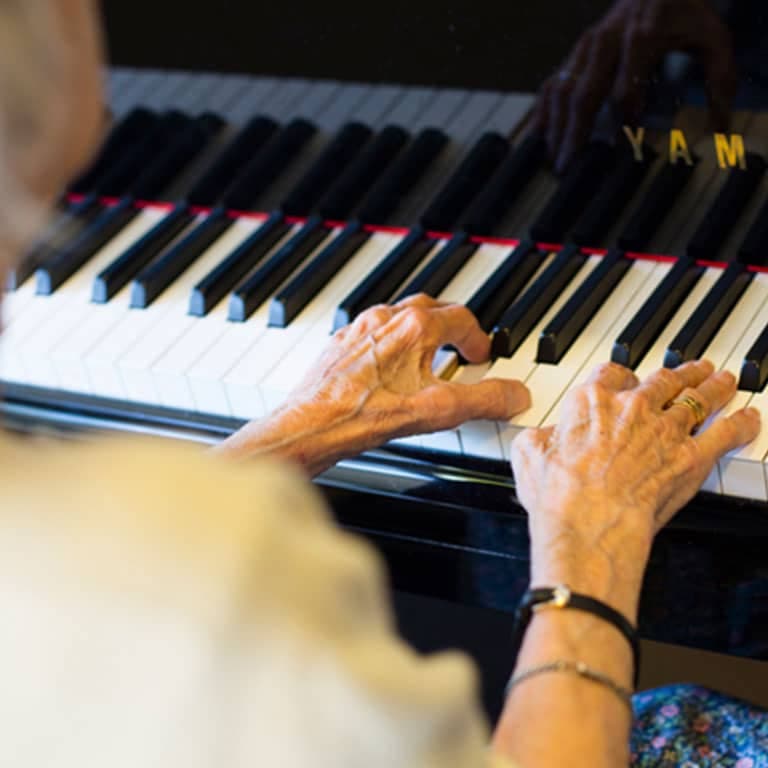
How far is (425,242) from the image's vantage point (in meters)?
1.79

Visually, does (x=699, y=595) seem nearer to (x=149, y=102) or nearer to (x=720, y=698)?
(x=720, y=698)

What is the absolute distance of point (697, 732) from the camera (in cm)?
142

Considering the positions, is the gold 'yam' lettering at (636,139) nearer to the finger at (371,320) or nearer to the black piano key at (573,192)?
the black piano key at (573,192)

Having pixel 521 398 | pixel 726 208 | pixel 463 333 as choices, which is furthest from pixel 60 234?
pixel 726 208

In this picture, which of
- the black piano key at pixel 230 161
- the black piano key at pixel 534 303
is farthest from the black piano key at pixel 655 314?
the black piano key at pixel 230 161

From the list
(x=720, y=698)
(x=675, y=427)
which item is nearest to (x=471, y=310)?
(x=675, y=427)

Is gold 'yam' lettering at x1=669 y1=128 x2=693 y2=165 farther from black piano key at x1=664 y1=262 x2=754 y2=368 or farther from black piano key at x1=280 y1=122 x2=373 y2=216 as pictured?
black piano key at x1=280 y1=122 x2=373 y2=216

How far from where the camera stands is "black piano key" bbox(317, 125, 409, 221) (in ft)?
5.95

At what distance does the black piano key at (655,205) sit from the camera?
1.62m

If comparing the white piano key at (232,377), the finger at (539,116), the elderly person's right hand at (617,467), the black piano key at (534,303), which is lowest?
the elderly person's right hand at (617,467)

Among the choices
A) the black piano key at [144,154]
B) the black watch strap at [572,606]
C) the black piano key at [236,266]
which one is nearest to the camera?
the black watch strap at [572,606]

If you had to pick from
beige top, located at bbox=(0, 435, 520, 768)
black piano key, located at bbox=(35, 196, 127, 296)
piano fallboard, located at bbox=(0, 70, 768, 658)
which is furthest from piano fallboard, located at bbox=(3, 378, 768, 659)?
beige top, located at bbox=(0, 435, 520, 768)

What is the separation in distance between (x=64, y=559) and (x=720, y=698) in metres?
0.95

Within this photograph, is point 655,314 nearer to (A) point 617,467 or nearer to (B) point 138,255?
(A) point 617,467
